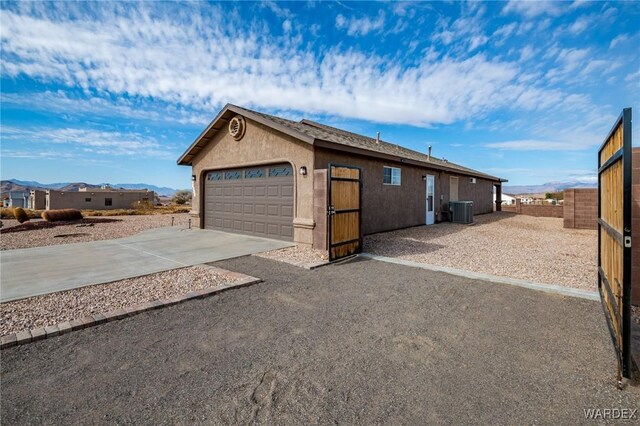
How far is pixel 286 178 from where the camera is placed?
31.4 ft

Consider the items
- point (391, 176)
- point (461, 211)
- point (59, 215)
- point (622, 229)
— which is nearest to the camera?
point (622, 229)

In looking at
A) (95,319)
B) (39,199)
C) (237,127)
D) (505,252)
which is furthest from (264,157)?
(39,199)

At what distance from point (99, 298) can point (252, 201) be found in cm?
661

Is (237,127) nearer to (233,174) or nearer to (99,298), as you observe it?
(233,174)

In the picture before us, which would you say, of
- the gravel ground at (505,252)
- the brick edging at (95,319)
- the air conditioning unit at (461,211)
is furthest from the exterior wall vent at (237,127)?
the air conditioning unit at (461,211)

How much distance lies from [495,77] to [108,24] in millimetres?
12401

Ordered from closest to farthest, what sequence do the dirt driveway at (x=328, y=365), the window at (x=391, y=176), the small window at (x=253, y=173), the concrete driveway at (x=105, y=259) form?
the dirt driveway at (x=328, y=365) < the concrete driveway at (x=105, y=259) < the small window at (x=253, y=173) < the window at (x=391, y=176)

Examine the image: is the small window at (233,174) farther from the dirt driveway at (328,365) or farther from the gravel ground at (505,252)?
the dirt driveway at (328,365)

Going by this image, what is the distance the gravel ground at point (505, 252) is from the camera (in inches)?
234

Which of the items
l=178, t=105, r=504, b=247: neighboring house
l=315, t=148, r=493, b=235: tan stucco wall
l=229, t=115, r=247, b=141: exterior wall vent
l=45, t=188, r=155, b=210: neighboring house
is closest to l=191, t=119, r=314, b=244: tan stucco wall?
l=178, t=105, r=504, b=247: neighboring house

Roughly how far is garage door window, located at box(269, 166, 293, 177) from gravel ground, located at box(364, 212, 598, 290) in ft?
11.2

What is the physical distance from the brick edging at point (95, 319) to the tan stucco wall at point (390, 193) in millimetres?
5134

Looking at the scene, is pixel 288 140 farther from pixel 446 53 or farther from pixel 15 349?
pixel 15 349

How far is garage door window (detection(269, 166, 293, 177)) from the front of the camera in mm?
9508
